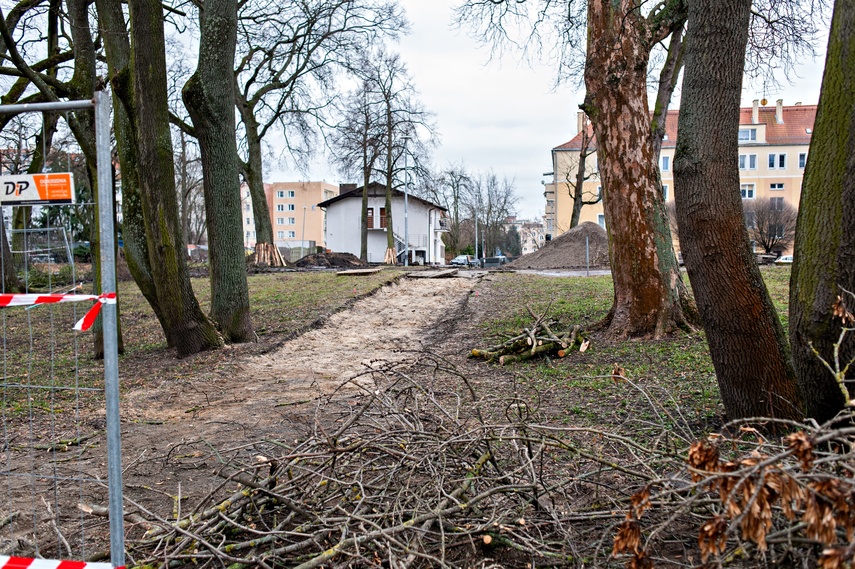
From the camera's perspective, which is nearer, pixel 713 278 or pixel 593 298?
pixel 713 278

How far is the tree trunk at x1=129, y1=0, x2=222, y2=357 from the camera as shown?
370 inches

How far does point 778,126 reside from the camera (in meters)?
62.7

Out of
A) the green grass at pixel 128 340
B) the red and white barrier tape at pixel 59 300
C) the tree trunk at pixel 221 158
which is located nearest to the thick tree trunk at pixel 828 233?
the red and white barrier tape at pixel 59 300

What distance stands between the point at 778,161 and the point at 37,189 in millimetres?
68610

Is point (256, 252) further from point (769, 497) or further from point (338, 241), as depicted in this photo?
point (338, 241)

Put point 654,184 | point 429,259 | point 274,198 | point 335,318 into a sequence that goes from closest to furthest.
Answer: point 654,184
point 335,318
point 429,259
point 274,198

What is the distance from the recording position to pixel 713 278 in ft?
15.3

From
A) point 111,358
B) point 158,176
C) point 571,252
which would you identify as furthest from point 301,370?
point 571,252

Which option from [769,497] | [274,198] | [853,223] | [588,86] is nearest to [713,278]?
[853,223]

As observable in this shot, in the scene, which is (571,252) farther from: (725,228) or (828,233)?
(828,233)

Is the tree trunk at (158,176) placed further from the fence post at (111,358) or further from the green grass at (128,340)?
the fence post at (111,358)

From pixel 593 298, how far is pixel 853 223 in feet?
32.6

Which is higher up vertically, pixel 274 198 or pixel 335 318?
pixel 274 198

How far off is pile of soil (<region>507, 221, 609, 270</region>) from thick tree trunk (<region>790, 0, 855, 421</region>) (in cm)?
2753
